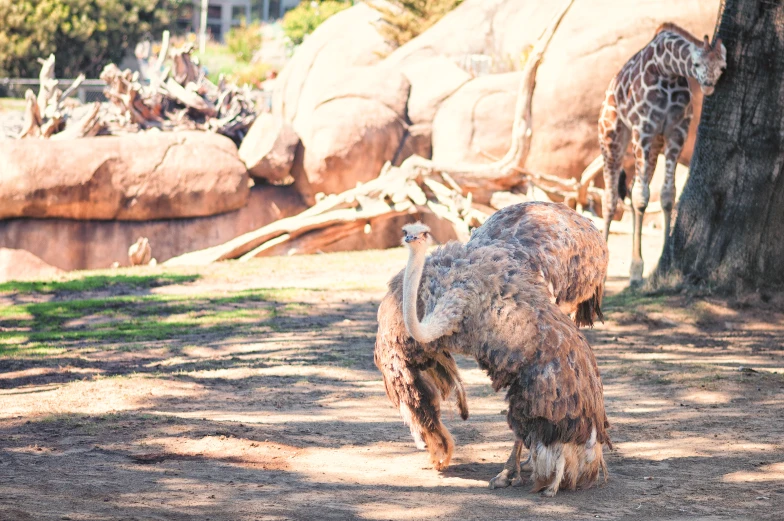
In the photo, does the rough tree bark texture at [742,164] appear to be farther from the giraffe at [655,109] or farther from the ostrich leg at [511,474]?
the ostrich leg at [511,474]

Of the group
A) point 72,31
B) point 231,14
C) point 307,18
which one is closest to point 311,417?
point 72,31

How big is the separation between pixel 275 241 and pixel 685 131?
20.9 feet

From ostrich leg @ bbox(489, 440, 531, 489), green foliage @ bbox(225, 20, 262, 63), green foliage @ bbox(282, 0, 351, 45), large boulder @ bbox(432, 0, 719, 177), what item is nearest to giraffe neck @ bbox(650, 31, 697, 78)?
large boulder @ bbox(432, 0, 719, 177)

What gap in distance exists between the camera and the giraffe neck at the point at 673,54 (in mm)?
10148

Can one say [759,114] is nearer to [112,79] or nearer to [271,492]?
[271,492]

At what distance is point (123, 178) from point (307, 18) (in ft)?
83.2

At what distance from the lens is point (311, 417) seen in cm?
632

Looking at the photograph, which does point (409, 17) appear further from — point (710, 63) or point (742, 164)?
point (742, 164)

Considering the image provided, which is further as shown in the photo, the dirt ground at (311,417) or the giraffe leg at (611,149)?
the giraffe leg at (611,149)

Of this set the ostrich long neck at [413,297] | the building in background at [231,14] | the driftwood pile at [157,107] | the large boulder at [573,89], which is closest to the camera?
the ostrich long neck at [413,297]

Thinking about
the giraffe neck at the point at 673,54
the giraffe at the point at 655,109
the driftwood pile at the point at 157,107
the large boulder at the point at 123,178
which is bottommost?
the large boulder at the point at 123,178

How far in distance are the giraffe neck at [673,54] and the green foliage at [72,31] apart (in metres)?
26.6

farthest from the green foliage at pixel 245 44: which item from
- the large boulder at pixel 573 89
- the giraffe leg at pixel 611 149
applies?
the giraffe leg at pixel 611 149

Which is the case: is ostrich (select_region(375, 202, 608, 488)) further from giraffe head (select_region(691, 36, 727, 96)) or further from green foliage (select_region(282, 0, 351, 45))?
green foliage (select_region(282, 0, 351, 45))
